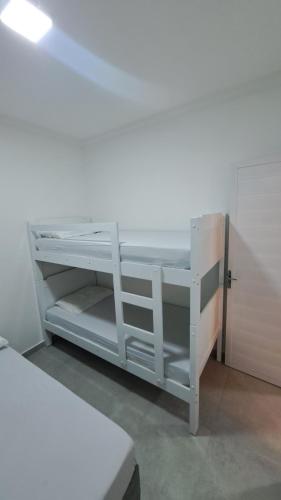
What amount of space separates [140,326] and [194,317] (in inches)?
31.4

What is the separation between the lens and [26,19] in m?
1.05

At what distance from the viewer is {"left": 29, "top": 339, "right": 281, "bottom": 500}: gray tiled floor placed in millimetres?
1197

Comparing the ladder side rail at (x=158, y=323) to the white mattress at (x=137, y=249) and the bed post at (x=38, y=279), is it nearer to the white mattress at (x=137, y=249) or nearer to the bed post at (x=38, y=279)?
the white mattress at (x=137, y=249)

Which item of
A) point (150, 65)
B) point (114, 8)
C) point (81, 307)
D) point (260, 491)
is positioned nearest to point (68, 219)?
point (81, 307)

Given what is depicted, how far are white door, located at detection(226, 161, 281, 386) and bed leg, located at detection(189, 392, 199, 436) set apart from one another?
802 millimetres

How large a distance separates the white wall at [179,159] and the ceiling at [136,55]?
21 centimetres

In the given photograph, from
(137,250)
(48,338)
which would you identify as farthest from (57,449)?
(48,338)

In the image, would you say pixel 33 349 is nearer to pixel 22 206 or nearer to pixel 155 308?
pixel 22 206

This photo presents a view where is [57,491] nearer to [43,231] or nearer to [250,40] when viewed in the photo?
[43,231]

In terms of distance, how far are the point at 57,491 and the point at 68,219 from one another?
95.2 inches

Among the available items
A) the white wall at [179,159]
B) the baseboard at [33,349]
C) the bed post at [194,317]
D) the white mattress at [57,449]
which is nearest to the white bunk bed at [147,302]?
the bed post at [194,317]

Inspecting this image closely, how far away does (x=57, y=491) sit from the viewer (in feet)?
2.43

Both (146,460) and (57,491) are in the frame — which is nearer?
(57,491)

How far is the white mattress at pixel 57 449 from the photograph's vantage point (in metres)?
0.75
